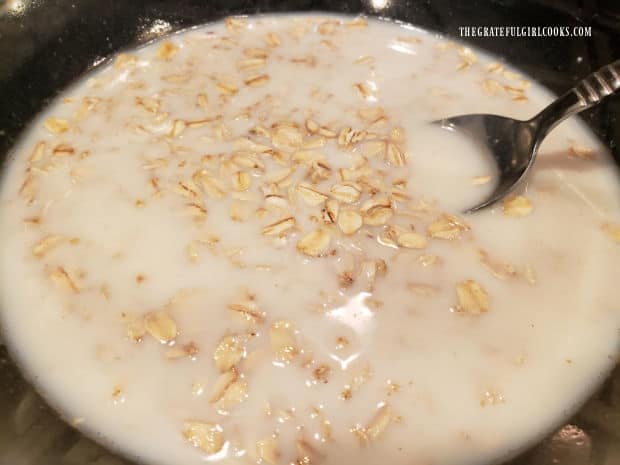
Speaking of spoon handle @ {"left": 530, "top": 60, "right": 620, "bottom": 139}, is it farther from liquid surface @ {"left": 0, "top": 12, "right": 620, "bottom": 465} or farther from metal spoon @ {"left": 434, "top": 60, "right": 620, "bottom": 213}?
liquid surface @ {"left": 0, "top": 12, "right": 620, "bottom": 465}

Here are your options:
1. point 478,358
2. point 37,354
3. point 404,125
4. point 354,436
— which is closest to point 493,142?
point 404,125

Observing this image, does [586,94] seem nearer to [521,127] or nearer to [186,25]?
[521,127]

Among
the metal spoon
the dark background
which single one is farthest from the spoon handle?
the dark background

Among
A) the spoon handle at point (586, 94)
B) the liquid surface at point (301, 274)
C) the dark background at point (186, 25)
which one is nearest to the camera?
the liquid surface at point (301, 274)

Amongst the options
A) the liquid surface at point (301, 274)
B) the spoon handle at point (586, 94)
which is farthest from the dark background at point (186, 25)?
the spoon handle at point (586, 94)

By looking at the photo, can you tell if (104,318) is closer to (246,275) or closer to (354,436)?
(246,275)

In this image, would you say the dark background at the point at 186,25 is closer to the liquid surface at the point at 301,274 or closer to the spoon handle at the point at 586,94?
the liquid surface at the point at 301,274

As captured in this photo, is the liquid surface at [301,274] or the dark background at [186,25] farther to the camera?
the dark background at [186,25]

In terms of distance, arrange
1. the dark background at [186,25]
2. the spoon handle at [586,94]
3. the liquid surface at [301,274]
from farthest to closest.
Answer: the dark background at [186,25] → the spoon handle at [586,94] → the liquid surface at [301,274]
